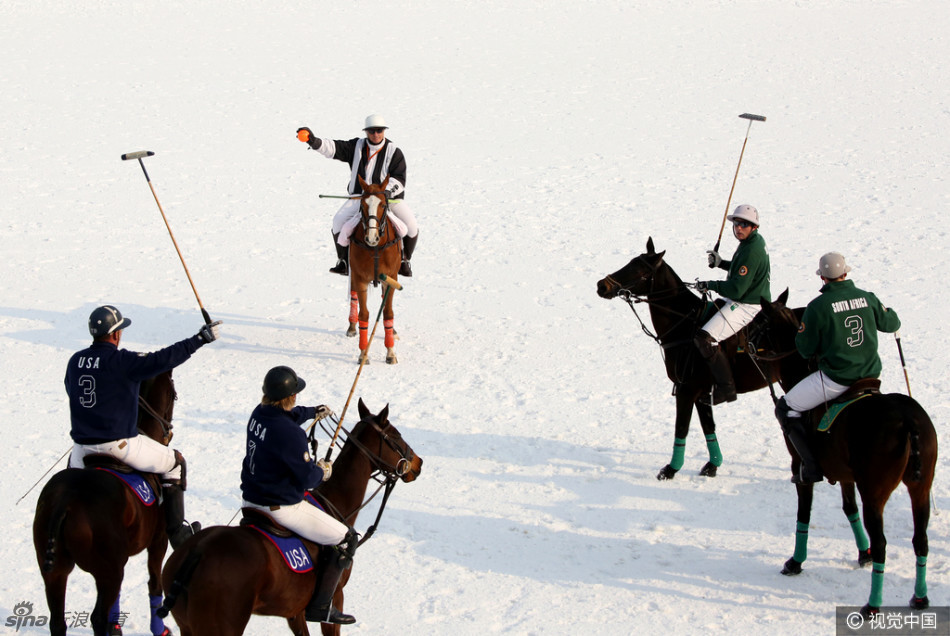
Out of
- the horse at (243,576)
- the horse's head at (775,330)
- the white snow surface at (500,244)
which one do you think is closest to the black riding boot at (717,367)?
the horse's head at (775,330)

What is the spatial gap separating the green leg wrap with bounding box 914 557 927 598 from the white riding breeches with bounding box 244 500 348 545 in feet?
A: 14.6

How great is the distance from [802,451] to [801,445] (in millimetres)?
51

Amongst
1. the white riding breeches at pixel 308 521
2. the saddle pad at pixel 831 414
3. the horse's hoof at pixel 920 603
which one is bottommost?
the horse's hoof at pixel 920 603

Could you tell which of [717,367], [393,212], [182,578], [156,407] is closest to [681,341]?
[717,367]

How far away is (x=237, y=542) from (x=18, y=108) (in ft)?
72.4

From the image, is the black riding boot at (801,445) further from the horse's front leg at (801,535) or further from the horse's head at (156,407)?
the horse's head at (156,407)

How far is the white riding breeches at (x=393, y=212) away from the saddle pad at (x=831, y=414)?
21.1 ft

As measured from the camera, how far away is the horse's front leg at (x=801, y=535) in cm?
758

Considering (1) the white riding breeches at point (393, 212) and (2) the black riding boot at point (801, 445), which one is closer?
(2) the black riding boot at point (801, 445)

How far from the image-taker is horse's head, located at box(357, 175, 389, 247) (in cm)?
1140

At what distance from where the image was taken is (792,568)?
7.62m

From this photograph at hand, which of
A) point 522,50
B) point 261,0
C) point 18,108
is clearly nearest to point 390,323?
point 18,108

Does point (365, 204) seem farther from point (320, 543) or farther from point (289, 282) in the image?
point (320, 543)

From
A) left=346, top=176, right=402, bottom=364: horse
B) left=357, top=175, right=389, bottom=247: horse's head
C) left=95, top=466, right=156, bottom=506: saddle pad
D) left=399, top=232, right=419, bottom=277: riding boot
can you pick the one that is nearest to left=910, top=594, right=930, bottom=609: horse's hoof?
left=95, top=466, right=156, bottom=506: saddle pad
